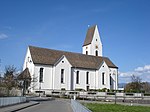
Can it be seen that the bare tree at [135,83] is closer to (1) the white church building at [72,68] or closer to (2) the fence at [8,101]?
(1) the white church building at [72,68]

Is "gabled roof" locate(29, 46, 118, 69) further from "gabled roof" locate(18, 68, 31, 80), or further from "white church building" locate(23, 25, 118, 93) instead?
"gabled roof" locate(18, 68, 31, 80)

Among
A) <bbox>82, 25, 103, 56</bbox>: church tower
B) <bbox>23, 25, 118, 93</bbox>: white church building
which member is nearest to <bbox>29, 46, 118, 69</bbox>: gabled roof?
<bbox>23, 25, 118, 93</bbox>: white church building

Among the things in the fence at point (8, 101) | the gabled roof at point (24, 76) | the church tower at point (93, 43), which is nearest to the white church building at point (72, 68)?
the church tower at point (93, 43)

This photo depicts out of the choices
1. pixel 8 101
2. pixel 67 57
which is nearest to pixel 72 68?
pixel 67 57

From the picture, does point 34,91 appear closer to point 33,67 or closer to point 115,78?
point 33,67

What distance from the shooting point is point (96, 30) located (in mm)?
104125

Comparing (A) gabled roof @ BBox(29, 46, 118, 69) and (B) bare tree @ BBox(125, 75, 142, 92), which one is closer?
(A) gabled roof @ BBox(29, 46, 118, 69)

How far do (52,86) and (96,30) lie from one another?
119 ft

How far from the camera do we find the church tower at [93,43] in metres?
102

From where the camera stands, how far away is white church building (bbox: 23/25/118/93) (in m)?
77.5

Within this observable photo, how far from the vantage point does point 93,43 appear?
102125mm

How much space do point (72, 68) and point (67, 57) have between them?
5413 millimetres

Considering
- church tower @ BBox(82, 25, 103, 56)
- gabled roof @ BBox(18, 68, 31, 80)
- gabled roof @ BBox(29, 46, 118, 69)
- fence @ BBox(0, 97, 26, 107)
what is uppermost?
church tower @ BBox(82, 25, 103, 56)

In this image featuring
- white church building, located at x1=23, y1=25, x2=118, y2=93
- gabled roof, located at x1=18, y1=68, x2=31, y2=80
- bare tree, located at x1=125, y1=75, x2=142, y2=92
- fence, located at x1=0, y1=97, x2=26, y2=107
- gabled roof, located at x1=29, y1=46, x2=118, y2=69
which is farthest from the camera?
bare tree, located at x1=125, y1=75, x2=142, y2=92
